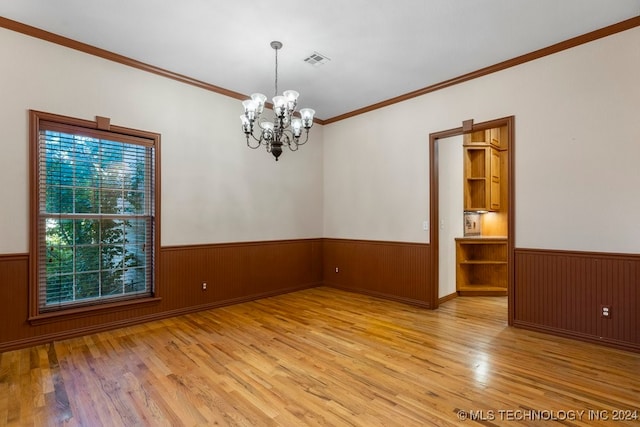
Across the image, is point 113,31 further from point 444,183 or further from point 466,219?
point 466,219

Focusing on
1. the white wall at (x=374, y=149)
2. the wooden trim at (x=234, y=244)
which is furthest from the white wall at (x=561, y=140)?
the wooden trim at (x=234, y=244)

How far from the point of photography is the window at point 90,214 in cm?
338

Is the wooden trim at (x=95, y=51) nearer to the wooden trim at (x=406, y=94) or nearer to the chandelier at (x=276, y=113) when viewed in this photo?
the wooden trim at (x=406, y=94)

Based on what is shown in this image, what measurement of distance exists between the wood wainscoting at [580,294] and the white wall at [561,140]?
0.15 m

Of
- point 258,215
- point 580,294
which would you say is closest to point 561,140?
point 580,294

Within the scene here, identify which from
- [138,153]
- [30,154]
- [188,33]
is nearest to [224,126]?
[138,153]

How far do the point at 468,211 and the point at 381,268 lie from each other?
2102 mm

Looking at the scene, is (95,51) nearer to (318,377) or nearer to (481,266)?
(318,377)

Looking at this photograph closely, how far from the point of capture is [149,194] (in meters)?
4.16

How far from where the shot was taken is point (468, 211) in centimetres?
597

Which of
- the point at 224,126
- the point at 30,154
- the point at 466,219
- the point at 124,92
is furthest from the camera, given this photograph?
the point at 466,219

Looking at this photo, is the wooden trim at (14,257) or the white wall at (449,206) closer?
the wooden trim at (14,257)

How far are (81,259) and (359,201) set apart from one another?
157 inches

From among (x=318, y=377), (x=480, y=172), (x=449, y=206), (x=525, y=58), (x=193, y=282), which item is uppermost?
(x=525, y=58)
